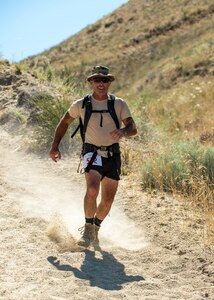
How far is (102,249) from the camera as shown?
226 inches

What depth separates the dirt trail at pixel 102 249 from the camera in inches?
180

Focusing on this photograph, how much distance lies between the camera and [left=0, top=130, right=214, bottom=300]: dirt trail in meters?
4.58

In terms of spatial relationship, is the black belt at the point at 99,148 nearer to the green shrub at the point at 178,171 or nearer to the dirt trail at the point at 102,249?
the dirt trail at the point at 102,249

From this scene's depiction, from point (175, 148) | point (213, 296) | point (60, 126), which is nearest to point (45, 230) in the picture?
point (60, 126)

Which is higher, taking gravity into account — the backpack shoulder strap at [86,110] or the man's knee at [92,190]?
the backpack shoulder strap at [86,110]

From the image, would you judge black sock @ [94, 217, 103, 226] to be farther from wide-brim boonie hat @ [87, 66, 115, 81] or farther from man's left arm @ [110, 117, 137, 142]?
wide-brim boonie hat @ [87, 66, 115, 81]

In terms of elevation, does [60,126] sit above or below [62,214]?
above

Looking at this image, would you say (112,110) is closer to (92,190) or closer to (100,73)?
(100,73)

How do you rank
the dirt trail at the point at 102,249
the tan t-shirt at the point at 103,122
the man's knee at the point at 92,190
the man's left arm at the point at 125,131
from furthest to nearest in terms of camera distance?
the tan t-shirt at the point at 103,122, the man's knee at the point at 92,190, the man's left arm at the point at 125,131, the dirt trail at the point at 102,249

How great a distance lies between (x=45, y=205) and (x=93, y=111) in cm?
232

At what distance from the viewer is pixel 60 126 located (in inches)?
230

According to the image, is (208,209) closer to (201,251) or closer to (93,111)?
(201,251)

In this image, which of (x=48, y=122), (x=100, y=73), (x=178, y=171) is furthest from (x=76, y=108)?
(x=48, y=122)

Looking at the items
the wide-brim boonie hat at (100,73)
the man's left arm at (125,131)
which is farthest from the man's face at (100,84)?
the man's left arm at (125,131)
